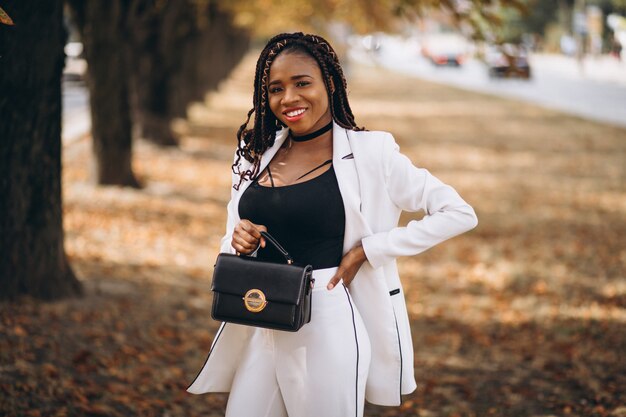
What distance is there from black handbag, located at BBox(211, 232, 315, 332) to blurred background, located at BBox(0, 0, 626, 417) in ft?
4.97

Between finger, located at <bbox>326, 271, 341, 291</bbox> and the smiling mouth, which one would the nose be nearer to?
the smiling mouth

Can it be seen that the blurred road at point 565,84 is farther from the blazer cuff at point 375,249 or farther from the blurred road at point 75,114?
the blazer cuff at point 375,249

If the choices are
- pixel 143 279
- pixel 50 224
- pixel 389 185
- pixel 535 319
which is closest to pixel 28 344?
pixel 50 224

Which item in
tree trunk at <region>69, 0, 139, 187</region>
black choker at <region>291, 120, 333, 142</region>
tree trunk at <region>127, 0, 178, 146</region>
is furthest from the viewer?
tree trunk at <region>127, 0, 178, 146</region>

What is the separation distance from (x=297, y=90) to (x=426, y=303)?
5.25 m

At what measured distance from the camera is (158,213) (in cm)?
1120

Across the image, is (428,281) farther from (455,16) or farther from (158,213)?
(158,213)

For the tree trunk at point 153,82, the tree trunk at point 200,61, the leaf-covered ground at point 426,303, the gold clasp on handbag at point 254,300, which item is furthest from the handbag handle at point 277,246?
the tree trunk at point 200,61

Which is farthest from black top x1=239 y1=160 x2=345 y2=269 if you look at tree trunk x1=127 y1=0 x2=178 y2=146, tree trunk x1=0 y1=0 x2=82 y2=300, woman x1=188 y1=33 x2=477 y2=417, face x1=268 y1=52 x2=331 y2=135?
tree trunk x1=127 y1=0 x2=178 y2=146

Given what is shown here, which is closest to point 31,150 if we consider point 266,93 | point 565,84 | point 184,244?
point 266,93

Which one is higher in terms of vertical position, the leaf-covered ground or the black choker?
the black choker

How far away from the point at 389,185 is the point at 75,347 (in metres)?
3.41

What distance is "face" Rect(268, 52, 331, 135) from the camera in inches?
122

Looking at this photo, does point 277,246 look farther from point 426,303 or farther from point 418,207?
point 426,303
